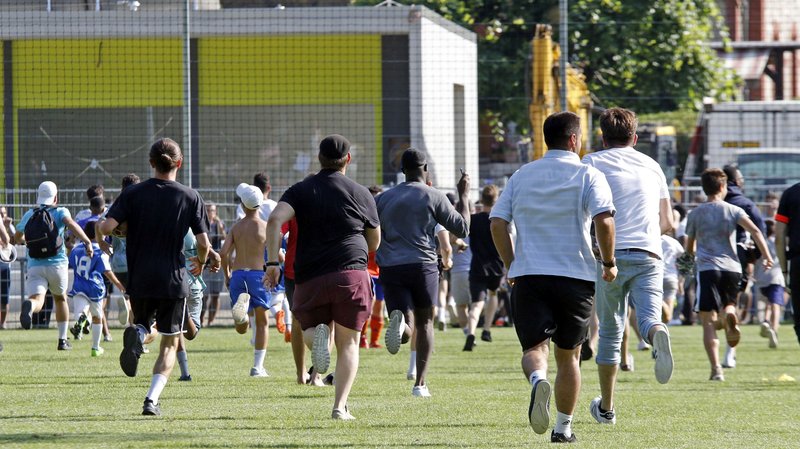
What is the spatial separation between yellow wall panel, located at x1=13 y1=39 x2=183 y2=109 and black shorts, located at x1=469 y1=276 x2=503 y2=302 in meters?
7.64

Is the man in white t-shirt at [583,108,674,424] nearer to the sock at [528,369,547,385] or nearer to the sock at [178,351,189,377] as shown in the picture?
the sock at [528,369,547,385]

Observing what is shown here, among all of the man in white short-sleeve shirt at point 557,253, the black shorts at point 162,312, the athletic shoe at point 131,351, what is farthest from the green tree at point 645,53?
the man in white short-sleeve shirt at point 557,253

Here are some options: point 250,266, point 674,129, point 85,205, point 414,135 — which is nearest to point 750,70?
point 674,129

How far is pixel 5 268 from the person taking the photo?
73.3 ft

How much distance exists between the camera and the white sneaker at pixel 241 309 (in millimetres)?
12773

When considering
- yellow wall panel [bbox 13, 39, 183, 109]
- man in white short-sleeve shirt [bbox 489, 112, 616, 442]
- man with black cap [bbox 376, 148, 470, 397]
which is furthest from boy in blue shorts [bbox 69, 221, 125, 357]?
man in white short-sleeve shirt [bbox 489, 112, 616, 442]

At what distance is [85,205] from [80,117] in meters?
3.14

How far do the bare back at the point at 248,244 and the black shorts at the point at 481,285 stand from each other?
497cm

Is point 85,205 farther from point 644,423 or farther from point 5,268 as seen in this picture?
point 644,423

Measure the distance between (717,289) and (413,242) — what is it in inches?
133

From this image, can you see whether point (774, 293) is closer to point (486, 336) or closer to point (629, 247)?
point (486, 336)

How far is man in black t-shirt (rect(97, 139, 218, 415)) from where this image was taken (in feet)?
31.9

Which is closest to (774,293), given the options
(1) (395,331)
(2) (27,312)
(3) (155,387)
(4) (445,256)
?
(4) (445,256)

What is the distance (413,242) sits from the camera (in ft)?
39.6
